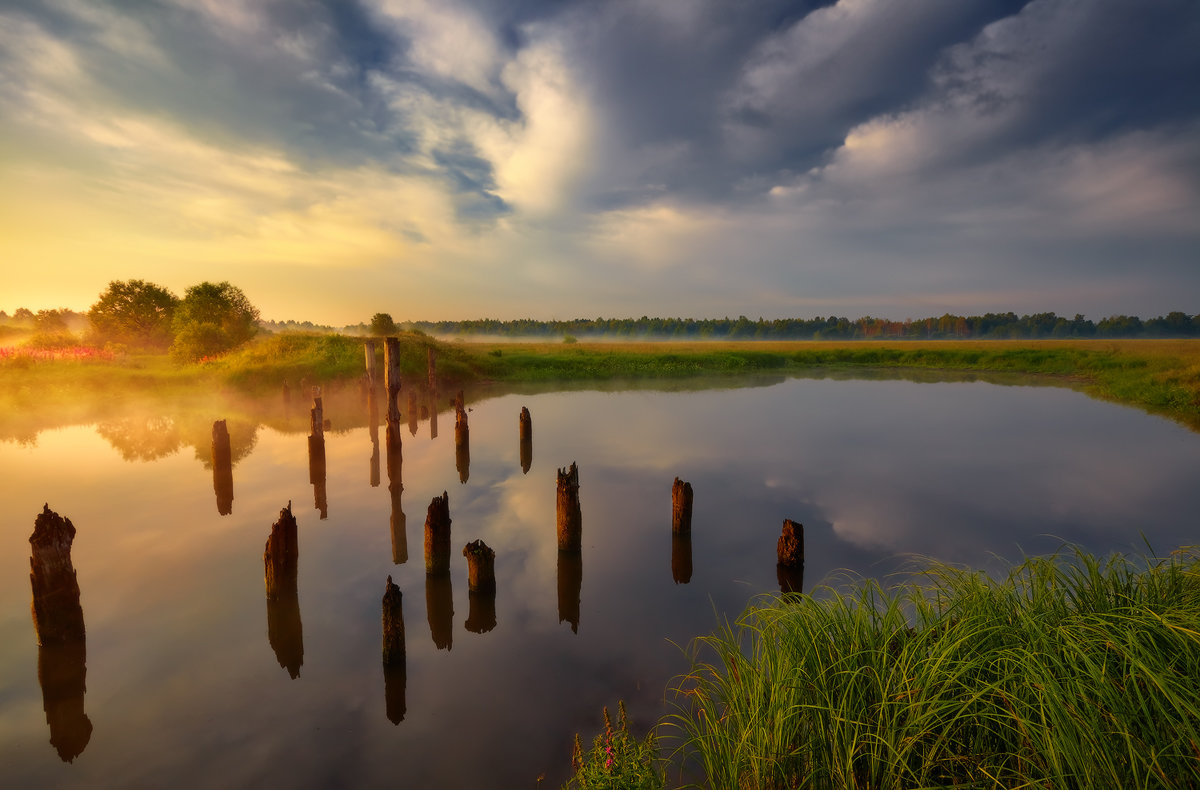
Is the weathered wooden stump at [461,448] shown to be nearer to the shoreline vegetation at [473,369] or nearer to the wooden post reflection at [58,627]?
the wooden post reflection at [58,627]

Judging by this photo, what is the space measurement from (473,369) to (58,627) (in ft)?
140

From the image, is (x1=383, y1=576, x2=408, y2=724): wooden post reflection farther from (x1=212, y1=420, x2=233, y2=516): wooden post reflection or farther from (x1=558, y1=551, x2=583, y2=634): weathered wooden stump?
(x1=212, y1=420, x2=233, y2=516): wooden post reflection

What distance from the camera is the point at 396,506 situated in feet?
54.2

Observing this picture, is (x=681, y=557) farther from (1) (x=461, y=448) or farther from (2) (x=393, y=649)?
(1) (x=461, y=448)

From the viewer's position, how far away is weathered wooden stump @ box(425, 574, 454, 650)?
967 centimetres

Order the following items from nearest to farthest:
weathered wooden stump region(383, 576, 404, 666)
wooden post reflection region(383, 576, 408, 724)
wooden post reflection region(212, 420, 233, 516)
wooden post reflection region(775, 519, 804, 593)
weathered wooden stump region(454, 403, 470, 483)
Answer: wooden post reflection region(383, 576, 408, 724)
weathered wooden stump region(383, 576, 404, 666)
wooden post reflection region(775, 519, 804, 593)
wooden post reflection region(212, 420, 233, 516)
weathered wooden stump region(454, 403, 470, 483)

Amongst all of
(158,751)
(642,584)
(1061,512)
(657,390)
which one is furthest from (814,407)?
(158,751)

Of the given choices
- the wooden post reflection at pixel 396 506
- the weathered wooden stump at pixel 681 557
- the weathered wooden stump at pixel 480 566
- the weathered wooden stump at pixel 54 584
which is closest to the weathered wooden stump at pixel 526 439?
the wooden post reflection at pixel 396 506

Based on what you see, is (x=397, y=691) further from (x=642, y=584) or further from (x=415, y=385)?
(x=415, y=385)

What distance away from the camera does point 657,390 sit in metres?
46.5

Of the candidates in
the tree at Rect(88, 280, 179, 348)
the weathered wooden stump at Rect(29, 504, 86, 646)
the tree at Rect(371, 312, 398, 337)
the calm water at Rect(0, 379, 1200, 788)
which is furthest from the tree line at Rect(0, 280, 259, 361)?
the weathered wooden stump at Rect(29, 504, 86, 646)

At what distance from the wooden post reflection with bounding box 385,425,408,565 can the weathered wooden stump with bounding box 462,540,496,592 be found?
9.93ft

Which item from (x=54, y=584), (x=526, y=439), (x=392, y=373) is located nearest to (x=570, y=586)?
(x=54, y=584)

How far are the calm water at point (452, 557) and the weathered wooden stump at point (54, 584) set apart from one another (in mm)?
531
